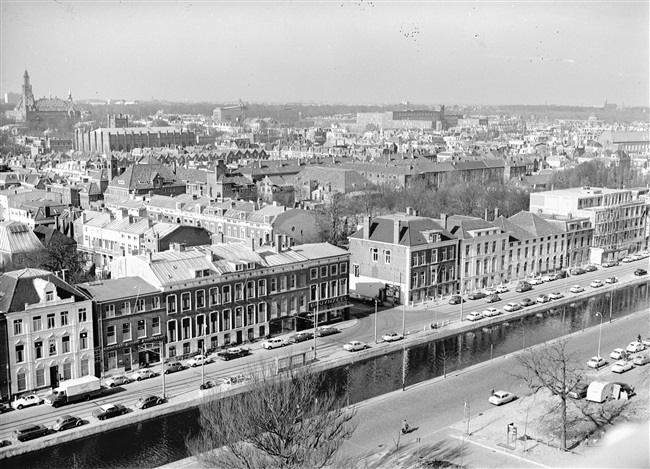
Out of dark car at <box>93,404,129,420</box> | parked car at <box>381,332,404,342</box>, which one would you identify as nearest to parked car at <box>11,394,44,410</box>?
dark car at <box>93,404,129,420</box>

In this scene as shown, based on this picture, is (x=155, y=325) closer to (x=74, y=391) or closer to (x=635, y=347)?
(x=74, y=391)

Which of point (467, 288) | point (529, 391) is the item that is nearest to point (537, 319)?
point (467, 288)

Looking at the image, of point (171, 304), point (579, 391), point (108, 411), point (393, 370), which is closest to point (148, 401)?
point (108, 411)

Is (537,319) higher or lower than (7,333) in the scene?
lower

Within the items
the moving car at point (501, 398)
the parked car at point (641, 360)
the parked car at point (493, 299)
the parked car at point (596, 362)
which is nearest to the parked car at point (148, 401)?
the moving car at point (501, 398)

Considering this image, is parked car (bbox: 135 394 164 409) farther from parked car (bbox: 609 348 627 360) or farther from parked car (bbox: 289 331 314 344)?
parked car (bbox: 609 348 627 360)

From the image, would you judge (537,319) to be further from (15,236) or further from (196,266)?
(15,236)

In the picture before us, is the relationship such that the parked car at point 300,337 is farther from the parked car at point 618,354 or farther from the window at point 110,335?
the parked car at point 618,354
